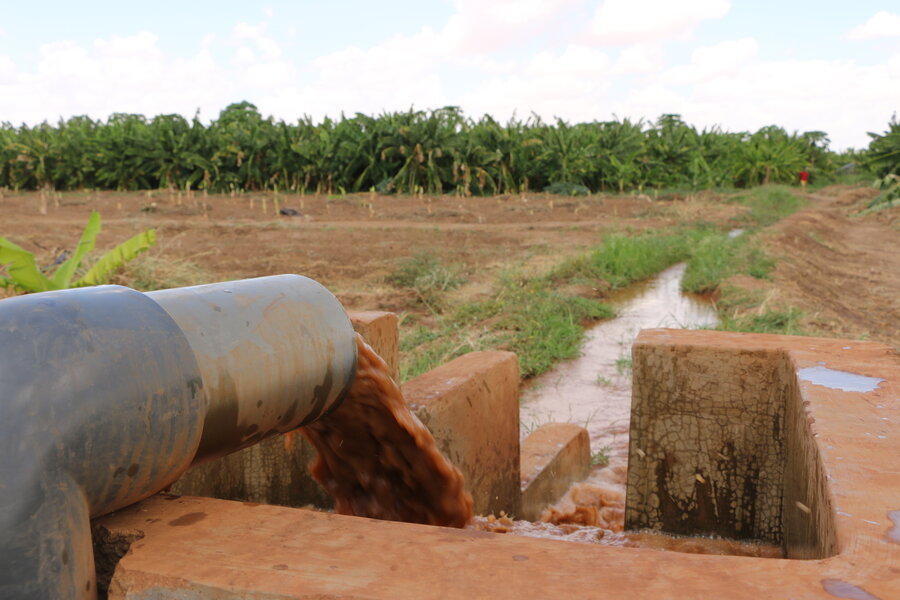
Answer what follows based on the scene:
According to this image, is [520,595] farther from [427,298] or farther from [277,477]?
[427,298]

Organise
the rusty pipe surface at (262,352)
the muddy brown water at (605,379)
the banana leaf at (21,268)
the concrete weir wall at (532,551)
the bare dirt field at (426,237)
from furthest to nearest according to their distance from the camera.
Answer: the bare dirt field at (426,237), the banana leaf at (21,268), the muddy brown water at (605,379), the rusty pipe surface at (262,352), the concrete weir wall at (532,551)

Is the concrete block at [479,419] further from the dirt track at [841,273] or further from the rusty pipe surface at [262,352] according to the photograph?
the dirt track at [841,273]

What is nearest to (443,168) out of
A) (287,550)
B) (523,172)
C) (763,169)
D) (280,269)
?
(523,172)

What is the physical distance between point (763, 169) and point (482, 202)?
1326 cm

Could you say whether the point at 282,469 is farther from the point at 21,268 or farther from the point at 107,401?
the point at 21,268

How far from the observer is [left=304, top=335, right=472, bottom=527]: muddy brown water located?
1.58 metres

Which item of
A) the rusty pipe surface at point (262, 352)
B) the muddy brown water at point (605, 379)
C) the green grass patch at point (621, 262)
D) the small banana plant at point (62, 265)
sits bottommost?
the muddy brown water at point (605, 379)

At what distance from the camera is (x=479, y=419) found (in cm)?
234

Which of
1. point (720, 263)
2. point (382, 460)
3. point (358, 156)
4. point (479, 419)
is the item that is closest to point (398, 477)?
point (382, 460)

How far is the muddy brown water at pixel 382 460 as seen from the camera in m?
1.58

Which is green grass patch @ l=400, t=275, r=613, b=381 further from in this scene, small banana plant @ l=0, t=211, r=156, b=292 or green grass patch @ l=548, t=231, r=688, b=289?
small banana plant @ l=0, t=211, r=156, b=292

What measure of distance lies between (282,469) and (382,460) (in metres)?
0.67

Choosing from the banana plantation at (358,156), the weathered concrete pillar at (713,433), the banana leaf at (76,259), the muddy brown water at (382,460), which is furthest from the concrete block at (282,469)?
the banana plantation at (358,156)

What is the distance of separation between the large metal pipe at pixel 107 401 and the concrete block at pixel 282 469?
102 cm
